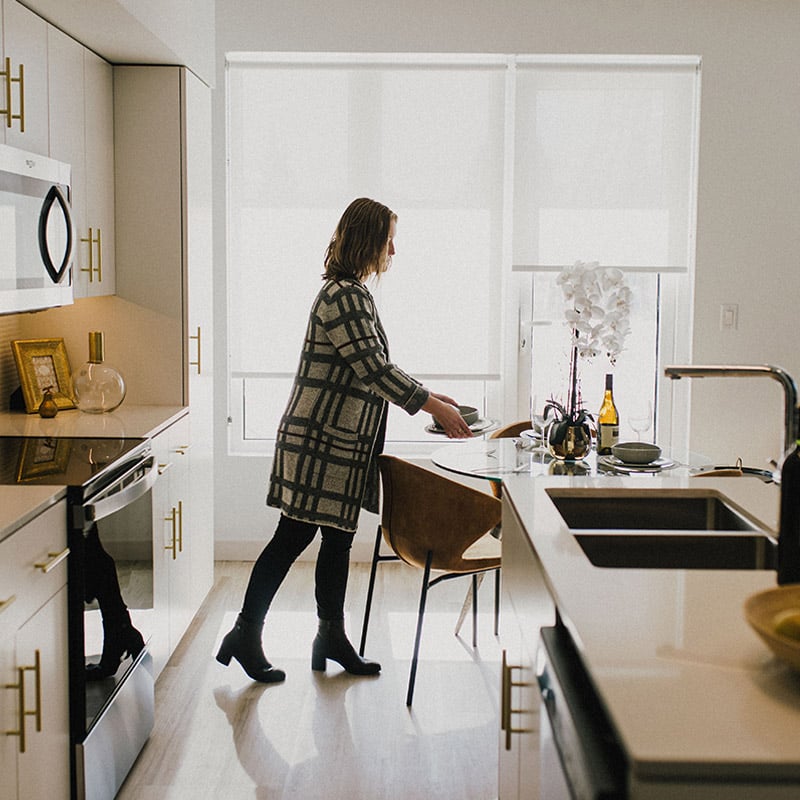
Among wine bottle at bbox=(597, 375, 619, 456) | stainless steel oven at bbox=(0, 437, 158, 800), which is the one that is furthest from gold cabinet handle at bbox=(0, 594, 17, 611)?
wine bottle at bbox=(597, 375, 619, 456)

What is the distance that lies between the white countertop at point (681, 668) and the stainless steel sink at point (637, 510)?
0.43 meters

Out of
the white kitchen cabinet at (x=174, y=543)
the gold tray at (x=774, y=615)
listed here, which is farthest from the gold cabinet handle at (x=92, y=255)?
the gold tray at (x=774, y=615)

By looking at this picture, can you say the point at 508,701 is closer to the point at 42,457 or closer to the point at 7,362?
the point at 42,457

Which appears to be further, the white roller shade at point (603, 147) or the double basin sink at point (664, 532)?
the white roller shade at point (603, 147)

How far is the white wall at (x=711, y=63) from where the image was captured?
448cm

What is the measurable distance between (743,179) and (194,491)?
8.88ft

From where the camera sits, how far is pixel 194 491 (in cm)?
375

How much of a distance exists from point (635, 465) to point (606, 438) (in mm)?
206

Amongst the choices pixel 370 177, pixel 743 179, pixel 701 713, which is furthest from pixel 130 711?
pixel 743 179

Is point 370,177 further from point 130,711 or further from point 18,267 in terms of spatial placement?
point 130,711

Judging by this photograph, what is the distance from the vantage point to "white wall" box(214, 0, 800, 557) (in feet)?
14.7

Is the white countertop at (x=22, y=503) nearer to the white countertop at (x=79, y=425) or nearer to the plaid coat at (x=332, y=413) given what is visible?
the white countertop at (x=79, y=425)

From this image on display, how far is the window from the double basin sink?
266cm

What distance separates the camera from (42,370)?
3447mm
